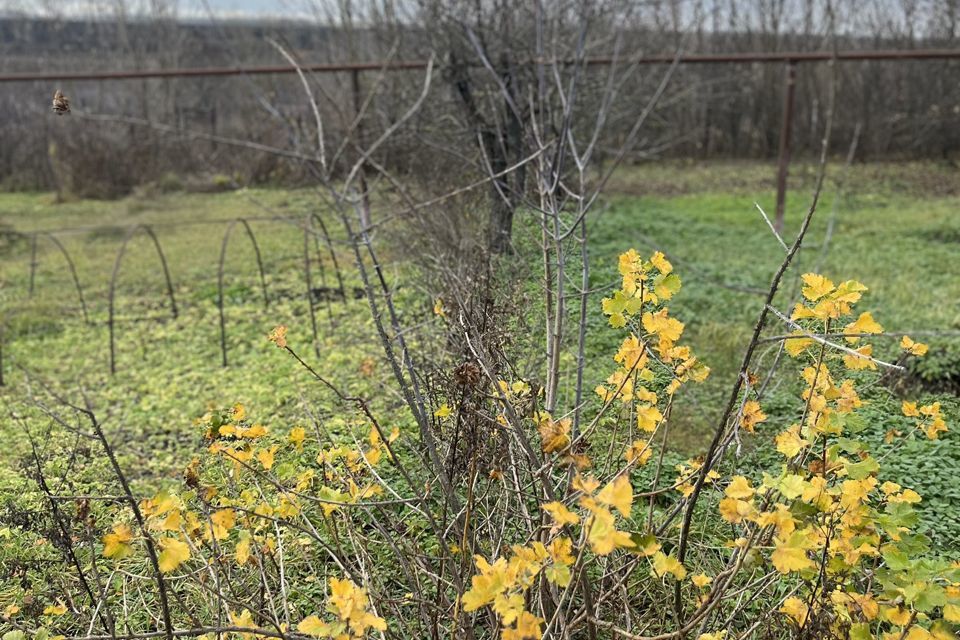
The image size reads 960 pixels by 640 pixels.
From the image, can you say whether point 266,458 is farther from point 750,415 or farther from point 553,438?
point 750,415

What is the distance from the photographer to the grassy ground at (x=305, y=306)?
124 inches

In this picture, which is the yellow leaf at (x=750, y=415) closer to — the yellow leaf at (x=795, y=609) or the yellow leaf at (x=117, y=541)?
the yellow leaf at (x=795, y=609)

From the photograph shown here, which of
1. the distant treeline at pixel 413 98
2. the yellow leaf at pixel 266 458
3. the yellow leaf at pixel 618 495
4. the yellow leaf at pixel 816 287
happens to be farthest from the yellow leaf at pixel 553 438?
the distant treeline at pixel 413 98

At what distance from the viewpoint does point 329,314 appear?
4754mm

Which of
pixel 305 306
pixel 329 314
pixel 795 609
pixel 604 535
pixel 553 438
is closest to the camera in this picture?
pixel 604 535

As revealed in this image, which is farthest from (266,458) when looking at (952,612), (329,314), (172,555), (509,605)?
(329,314)

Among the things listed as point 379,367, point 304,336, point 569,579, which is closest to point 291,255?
point 304,336

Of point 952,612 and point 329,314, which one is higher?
point 952,612

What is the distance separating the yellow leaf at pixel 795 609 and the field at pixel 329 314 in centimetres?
49

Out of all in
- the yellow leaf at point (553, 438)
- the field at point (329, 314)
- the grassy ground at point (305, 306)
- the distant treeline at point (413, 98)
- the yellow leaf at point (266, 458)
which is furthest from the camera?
the distant treeline at point (413, 98)

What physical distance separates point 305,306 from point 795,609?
4107 millimetres

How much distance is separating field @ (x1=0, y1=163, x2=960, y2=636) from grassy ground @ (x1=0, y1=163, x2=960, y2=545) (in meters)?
0.01

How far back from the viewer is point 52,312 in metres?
5.46

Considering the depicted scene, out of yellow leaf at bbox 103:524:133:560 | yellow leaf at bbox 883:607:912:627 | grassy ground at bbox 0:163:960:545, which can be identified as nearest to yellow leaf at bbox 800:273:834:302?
grassy ground at bbox 0:163:960:545
